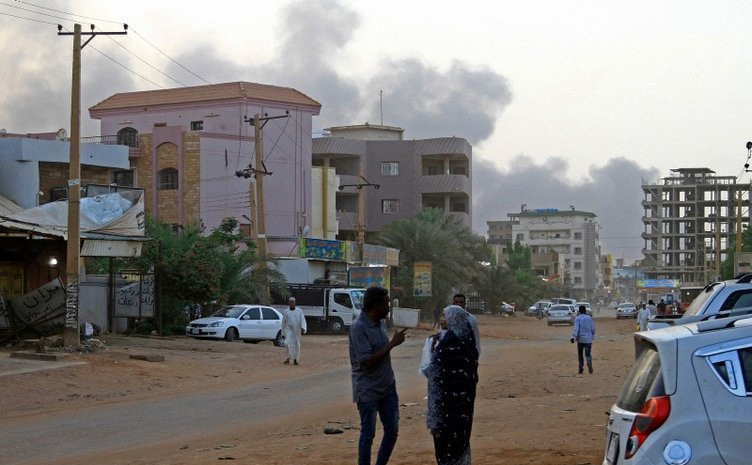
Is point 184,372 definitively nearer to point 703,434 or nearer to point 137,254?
point 137,254

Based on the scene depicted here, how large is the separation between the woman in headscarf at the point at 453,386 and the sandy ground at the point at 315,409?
2561mm

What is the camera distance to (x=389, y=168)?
95000mm

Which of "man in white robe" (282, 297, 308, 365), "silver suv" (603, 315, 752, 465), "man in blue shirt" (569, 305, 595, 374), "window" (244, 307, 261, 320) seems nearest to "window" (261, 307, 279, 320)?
"window" (244, 307, 261, 320)

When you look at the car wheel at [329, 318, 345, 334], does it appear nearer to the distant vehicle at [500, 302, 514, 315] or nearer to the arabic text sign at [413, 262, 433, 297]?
the arabic text sign at [413, 262, 433, 297]

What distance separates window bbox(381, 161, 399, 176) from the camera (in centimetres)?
9481

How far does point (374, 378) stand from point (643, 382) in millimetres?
3683

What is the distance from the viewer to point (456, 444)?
930 centimetres

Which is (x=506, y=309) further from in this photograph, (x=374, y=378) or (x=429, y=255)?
(x=374, y=378)

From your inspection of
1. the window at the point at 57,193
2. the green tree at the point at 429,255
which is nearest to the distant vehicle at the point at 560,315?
the green tree at the point at 429,255

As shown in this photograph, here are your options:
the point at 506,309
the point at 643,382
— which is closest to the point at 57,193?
the point at 643,382

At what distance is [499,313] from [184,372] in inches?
2906

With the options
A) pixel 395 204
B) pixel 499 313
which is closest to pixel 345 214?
pixel 395 204

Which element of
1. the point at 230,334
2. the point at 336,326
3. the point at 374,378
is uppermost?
the point at 374,378

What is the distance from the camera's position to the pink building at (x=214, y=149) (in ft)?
221
